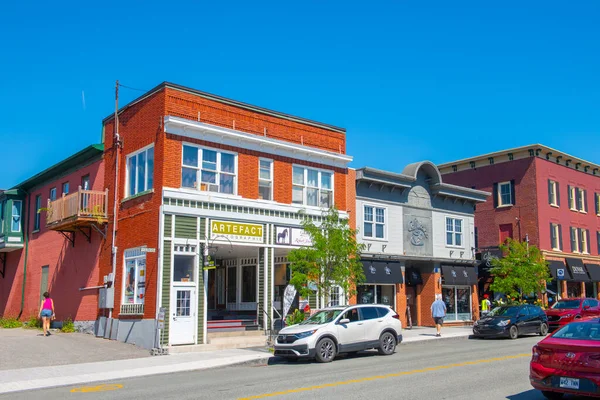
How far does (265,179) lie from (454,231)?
14222mm

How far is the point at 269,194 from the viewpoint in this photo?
25.4m

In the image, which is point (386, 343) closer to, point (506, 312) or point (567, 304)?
point (506, 312)

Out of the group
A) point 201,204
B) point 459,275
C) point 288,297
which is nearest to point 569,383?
point 201,204

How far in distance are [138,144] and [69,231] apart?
20.4 ft

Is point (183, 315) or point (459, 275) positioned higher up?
point (459, 275)

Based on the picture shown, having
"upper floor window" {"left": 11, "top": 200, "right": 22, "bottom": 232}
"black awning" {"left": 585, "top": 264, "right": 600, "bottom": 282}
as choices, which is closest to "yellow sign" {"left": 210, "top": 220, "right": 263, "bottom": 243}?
"upper floor window" {"left": 11, "top": 200, "right": 22, "bottom": 232}

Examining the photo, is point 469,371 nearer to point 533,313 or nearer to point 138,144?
point 533,313

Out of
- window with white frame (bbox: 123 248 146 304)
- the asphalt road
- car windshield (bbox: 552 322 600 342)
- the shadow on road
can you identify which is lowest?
the asphalt road

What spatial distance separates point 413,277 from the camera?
33.1 m

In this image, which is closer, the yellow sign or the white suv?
the white suv

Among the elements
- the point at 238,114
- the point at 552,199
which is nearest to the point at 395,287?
the point at 238,114

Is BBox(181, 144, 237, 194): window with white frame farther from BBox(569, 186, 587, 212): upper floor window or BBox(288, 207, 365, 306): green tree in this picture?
BBox(569, 186, 587, 212): upper floor window

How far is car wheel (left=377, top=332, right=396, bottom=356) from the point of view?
781 inches

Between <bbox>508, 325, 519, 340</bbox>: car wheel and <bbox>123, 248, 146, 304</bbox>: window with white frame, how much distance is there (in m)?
14.4
